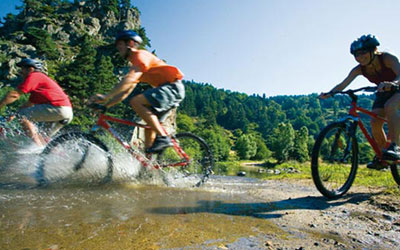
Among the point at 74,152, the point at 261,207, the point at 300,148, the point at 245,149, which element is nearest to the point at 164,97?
the point at 74,152

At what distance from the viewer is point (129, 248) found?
1612 millimetres

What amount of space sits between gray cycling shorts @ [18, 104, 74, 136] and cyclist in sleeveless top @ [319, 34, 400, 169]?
4964mm

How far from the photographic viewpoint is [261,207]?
301 centimetres

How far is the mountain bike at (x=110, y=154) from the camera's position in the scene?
4281 mm

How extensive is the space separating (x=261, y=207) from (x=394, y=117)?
95.3 inches

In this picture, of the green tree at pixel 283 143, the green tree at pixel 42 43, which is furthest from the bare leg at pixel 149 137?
the green tree at pixel 42 43

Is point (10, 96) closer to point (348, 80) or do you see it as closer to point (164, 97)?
point (164, 97)

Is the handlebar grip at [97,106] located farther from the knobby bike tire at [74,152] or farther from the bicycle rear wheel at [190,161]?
the bicycle rear wheel at [190,161]

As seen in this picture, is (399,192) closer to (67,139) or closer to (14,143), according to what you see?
(67,139)

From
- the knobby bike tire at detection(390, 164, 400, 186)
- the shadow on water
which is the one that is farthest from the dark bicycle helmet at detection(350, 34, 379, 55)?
the shadow on water

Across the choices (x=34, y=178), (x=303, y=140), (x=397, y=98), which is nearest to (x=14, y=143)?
(x=34, y=178)

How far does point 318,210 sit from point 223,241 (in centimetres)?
163

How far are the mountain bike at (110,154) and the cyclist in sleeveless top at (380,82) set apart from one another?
8.76 ft

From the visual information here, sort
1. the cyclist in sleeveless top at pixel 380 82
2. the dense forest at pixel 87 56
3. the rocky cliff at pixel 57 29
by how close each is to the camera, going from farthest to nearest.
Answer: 1. the rocky cliff at pixel 57 29
2. the dense forest at pixel 87 56
3. the cyclist in sleeveless top at pixel 380 82
